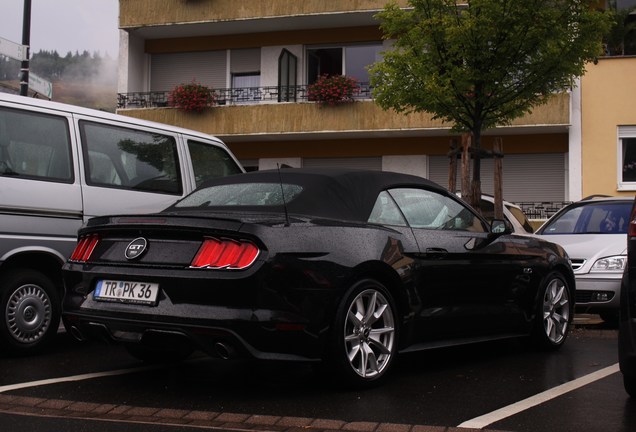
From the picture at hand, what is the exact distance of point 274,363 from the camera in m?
5.12

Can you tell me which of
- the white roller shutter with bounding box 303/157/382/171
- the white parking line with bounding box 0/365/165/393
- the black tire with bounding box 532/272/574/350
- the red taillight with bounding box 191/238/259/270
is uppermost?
the white roller shutter with bounding box 303/157/382/171

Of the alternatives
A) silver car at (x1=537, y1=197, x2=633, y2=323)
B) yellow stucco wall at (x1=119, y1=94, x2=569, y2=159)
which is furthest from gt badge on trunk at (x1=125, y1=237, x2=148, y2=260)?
yellow stucco wall at (x1=119, y1=94, x2=569, y2=159)

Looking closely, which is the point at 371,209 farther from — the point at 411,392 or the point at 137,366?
the point at 137,366

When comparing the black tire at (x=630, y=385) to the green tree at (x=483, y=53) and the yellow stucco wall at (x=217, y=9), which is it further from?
the yellow stucco wall at (x=217, y=9)

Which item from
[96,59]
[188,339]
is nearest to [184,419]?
[188,339]

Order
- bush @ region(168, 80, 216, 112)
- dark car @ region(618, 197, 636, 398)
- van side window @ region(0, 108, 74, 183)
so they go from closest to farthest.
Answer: dark car @ region(618, 197, 636, 398) → van side window @ region(0, 108, 74, 183) → bush @ region(168, 80, 216, 112)

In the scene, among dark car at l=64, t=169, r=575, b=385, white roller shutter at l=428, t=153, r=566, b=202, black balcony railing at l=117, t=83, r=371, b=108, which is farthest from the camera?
black balcony railing at l=117, t=83, r=371, b=108

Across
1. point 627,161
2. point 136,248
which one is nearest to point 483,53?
point 136,248

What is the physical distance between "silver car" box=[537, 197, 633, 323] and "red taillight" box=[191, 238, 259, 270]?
578cm

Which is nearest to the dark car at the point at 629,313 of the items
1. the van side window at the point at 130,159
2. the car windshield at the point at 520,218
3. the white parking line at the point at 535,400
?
the white parking line at the point at 535,400

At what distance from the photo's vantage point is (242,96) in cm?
2497

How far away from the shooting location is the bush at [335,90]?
23.1 metres

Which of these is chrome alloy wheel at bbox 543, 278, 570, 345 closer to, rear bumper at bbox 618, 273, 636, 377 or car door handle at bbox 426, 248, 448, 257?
car door handle at bbox 426, 248, 448, 257

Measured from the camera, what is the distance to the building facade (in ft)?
73.5
